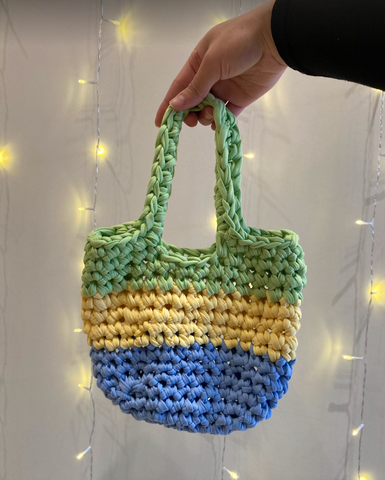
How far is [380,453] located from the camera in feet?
3.65

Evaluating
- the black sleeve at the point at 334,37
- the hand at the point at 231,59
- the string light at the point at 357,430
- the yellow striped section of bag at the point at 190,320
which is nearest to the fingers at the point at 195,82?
the hand at the point at 231,59

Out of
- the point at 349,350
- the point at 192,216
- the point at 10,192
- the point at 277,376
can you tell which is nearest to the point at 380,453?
the point at 349,350

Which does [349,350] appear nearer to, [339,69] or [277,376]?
[277,376]

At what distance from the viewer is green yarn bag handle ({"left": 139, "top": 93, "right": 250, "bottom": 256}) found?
0.63m

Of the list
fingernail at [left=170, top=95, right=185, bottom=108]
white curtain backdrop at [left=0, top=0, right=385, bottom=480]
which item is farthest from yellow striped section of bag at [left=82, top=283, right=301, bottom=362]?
white curtain backdrop at [left=0, top=0, right=385, bottom=480]

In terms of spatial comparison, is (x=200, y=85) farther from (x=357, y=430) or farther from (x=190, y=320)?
(x=357, y=430)

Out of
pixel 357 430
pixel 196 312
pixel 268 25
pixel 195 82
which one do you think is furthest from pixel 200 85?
pixel 357 430

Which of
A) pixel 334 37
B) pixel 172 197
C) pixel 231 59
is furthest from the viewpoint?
pixel 172 197

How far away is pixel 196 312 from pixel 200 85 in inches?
14.1

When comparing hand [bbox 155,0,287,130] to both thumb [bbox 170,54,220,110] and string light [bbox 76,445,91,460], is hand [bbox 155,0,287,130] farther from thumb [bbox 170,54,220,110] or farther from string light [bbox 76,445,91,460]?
string light [bbox 76,445,91,460]

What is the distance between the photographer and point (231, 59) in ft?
1.96

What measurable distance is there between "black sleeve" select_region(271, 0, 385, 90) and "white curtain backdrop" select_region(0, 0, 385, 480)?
0.54 m

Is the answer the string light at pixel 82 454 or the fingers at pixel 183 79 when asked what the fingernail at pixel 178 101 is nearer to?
the fingers at pixel 183 79

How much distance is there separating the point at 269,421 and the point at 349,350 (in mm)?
299
